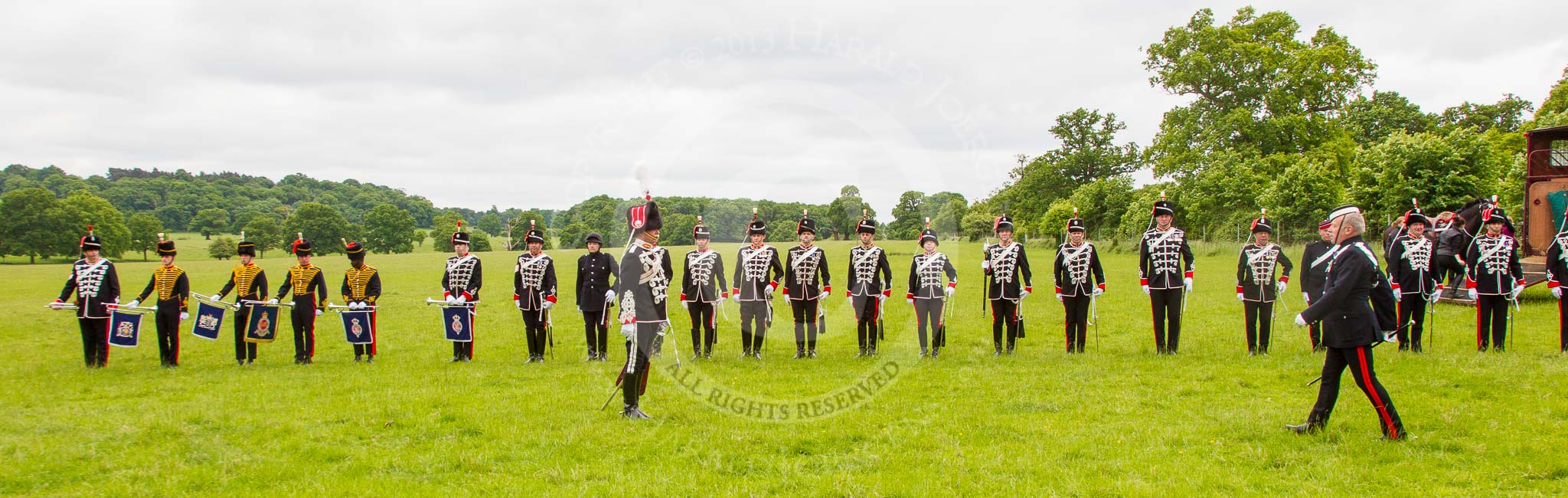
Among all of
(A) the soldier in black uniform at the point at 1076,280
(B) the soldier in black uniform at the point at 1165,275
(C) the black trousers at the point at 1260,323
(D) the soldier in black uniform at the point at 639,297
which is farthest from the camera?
(A) the soldier in black uniform at the point at 1076,280

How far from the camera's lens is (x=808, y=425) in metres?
7.33

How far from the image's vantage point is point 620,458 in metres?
6.30

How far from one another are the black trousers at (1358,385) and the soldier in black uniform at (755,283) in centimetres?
683

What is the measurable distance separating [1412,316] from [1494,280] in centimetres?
100

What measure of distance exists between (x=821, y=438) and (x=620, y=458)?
173 centimetres

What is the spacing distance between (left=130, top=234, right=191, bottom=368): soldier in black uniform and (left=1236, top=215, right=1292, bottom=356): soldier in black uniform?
14972mm

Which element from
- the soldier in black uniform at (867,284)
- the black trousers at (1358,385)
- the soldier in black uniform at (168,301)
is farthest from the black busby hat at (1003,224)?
the soldier in black uniform at (168,301)

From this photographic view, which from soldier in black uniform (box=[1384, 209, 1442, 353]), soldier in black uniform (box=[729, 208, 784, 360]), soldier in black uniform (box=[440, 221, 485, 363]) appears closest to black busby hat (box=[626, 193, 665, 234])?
soldier in black uniform (box=[729, 208, 784, 360])

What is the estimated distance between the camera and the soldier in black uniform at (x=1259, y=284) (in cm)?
1092

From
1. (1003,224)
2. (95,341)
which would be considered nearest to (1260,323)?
(1003,224)

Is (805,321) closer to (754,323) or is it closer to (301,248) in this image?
(754,323)

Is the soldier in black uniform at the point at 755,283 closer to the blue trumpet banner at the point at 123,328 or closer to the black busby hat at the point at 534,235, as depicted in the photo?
the black busby hat at the point at 534,235

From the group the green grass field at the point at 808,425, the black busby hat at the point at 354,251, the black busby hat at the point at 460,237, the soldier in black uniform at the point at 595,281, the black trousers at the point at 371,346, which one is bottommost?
the green grass field at the point at 808,425

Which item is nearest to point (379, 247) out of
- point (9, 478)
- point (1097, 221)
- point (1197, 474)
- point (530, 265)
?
point (1097, 221)
